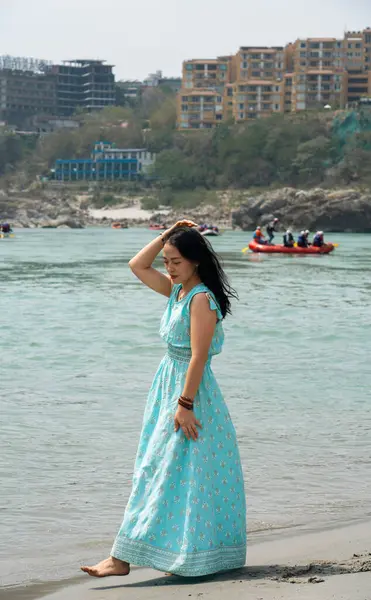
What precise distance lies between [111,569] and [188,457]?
0.62 metres

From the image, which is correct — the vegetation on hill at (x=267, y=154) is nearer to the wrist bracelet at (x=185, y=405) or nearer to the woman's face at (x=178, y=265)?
the woman's face at (x=178, y=265)

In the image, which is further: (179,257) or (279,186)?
(279,186)

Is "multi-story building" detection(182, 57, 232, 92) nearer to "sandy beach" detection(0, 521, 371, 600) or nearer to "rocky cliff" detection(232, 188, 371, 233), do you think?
"rocky cliff" detection(232, 188, 371, 233)

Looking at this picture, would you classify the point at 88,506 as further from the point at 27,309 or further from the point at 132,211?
the point at 132,211

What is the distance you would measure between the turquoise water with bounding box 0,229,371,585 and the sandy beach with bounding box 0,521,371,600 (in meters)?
0.45

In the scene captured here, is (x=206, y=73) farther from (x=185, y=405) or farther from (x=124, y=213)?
(x=185, y=405)

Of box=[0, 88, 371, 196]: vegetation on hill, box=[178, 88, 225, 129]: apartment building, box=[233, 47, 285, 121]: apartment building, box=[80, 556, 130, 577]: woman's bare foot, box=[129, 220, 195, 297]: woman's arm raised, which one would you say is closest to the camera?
box=[80, 556, 130, 577]: woman's bare foot

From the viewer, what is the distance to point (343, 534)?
6.34 meters

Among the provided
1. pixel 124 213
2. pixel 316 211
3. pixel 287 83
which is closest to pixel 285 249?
pixel 316 211

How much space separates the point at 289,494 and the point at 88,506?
50.3 inches

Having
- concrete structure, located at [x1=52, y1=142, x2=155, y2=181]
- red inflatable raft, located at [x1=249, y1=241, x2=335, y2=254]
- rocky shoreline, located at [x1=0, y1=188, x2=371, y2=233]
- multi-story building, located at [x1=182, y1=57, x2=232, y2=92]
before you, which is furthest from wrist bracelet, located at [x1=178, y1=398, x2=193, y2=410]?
multi-story building, located at [x1=182, y1=57, x2=232, y2=92]

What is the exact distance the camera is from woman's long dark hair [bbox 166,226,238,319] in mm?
5348

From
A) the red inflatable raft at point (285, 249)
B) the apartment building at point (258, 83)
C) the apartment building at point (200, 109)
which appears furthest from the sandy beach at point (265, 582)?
the apartment building at point (200, 109)

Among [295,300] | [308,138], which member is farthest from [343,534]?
[308,138]
